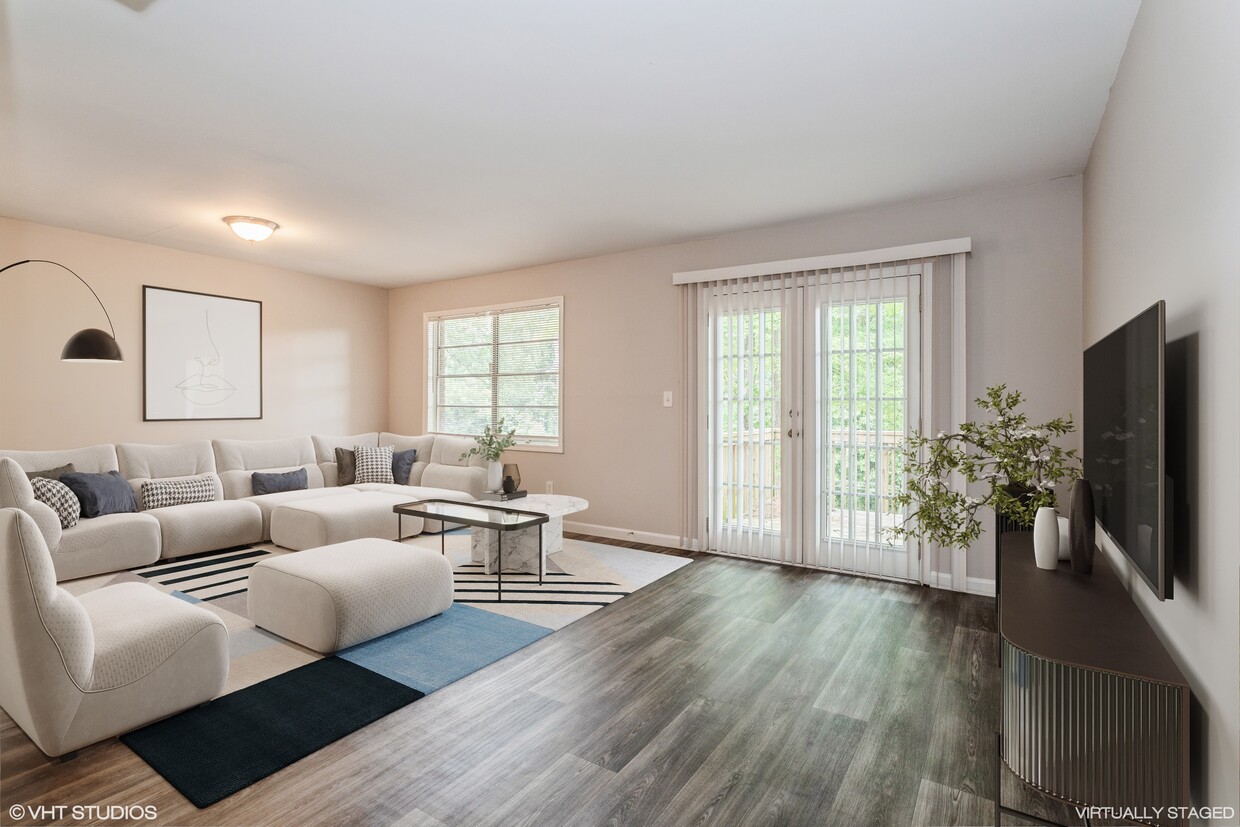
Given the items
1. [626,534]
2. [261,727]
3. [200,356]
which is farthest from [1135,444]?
[200,356]

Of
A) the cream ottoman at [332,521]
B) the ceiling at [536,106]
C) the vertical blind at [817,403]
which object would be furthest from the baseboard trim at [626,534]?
the ceiling at [536,106]

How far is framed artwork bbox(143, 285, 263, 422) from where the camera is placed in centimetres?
543

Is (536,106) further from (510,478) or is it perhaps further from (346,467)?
(346,467)

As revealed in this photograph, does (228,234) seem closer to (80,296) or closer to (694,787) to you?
(80,296)

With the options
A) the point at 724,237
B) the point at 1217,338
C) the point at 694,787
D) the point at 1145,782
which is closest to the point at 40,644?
the point at 694,787

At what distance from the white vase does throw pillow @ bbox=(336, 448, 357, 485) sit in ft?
18.7

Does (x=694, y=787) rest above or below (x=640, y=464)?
below

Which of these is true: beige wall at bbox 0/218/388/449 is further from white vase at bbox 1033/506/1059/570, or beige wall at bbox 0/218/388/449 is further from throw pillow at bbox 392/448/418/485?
white vase at bbox 1033/506/1059/570

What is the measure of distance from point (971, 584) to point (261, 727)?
3.95 m

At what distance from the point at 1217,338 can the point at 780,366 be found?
3.21 metres

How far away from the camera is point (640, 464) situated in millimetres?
5461

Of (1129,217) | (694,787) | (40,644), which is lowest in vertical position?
(694,787)

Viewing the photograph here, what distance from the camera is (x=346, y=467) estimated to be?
6188 millimetres

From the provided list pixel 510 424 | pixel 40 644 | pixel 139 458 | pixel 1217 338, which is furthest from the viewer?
pixel 510 424
